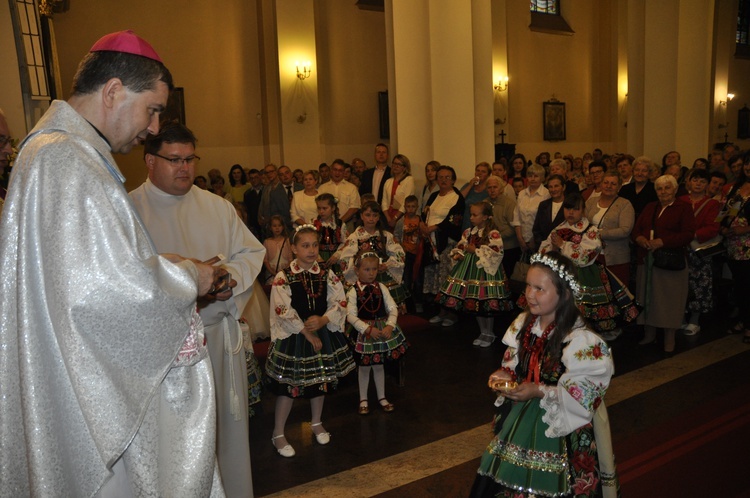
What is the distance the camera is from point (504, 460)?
311cm

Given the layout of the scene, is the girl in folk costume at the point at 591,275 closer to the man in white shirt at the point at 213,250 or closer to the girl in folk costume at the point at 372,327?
the girl in folk costume at the point at 372,327

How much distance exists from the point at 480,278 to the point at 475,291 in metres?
0.15

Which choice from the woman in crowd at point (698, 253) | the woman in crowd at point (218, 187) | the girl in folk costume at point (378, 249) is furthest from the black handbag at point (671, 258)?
the woman in crowd at point (218, 187)

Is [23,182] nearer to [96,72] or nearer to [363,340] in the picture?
[96,72]

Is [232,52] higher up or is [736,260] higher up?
[232,52]

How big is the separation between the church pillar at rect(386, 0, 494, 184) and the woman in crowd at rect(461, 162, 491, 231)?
46 centimetres

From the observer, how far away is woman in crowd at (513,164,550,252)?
7910 mm

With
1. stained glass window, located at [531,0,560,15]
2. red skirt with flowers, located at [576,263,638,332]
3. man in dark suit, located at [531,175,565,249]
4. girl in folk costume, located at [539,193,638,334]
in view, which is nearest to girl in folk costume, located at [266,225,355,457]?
girl in folk costume, located at [539,193,638,334]

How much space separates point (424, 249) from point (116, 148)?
20.4ft

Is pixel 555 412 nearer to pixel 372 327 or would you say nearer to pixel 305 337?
pixel 305 337

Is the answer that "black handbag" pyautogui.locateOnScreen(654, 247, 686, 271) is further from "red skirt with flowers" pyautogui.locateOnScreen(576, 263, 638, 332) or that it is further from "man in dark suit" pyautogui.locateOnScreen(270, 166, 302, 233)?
"man in dark suit" pyautogui.locateOnScreen(270, 166, 302, 233)

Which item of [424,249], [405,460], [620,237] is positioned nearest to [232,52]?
[424,249]

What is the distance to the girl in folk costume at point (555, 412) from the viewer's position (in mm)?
3020

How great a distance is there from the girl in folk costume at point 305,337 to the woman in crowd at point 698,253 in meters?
4.13
